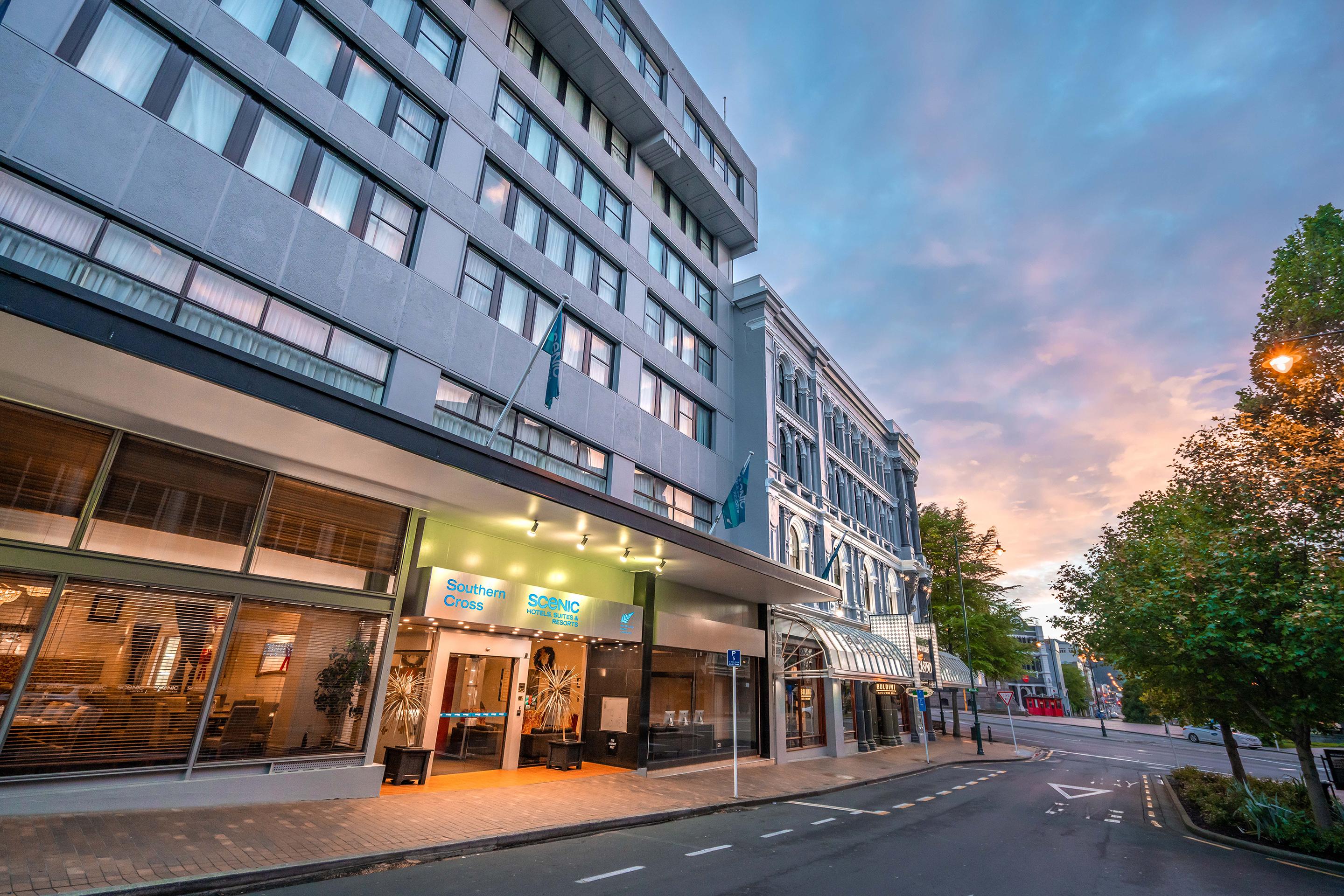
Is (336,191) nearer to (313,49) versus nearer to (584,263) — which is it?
(313,49)

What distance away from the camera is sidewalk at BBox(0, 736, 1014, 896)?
254 inches

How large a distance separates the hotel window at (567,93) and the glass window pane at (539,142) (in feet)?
2.51

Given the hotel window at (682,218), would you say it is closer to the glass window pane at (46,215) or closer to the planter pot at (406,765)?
the glass window pane at (46,215)

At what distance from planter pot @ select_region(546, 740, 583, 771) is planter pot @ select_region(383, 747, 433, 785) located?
4171mm

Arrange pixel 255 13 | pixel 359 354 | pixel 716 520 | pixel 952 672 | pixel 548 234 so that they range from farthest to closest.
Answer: pixel 952 672 → pixel 716 520 → pixel 548 234 → pixel 359 354 → pixel 255 13

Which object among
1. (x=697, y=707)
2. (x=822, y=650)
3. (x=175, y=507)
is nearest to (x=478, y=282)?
(x=175, y=507)

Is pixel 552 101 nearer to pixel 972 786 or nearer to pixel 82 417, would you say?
pixel 82 417

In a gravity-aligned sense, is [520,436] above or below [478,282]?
below

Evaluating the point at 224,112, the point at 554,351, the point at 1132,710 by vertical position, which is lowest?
the point at 1132,710

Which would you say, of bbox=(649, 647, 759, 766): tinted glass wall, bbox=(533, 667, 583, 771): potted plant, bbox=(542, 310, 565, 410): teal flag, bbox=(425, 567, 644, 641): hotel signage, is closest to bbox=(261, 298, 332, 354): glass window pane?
bbox=(542, 310, 565, 410): teal flag

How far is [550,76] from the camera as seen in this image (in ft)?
63.2

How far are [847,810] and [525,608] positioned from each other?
8975 mm

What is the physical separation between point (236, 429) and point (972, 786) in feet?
73.1

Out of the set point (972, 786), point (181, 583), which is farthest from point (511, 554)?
point (972, 786)
